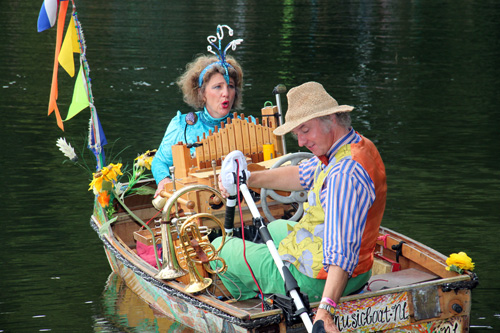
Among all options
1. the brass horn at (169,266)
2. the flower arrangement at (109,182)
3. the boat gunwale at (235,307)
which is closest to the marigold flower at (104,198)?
the flower arrangement at (109,182)

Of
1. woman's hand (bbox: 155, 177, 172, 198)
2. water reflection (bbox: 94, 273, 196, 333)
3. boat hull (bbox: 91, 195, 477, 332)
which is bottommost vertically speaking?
water reflection (bbox: 94, 273, 196, 333)

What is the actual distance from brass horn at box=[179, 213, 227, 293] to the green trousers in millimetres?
110

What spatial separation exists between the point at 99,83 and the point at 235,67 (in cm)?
1178

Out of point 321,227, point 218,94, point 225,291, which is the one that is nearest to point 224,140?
point 218,94

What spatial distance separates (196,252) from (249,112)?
10.4 meters

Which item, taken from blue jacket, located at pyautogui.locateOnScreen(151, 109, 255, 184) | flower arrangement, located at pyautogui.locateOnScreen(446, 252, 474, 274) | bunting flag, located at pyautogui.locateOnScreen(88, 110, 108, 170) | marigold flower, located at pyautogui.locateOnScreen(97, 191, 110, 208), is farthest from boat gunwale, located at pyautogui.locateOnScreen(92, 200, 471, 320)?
bunting flag, located at pyautogui.locateOnScreen(88, 110, 108, 170)

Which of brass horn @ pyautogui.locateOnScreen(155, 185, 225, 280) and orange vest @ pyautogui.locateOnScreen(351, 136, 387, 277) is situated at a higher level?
orange vest @ pyautogui.locateOnScreen(351, 136, 387, 277)

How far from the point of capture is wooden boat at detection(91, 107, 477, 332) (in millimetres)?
5254

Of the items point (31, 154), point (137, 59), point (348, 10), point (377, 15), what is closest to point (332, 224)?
point (31, 154)

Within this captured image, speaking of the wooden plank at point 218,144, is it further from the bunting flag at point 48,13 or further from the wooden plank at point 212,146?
the bunting flag at point 48,13

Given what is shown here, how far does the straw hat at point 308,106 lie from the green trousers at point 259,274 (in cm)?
98

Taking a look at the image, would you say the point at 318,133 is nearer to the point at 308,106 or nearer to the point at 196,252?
the point at 308,106

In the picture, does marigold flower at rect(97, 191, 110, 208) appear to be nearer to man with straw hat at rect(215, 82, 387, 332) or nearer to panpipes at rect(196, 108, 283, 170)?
panpipes at rect(196, 108, 283, 170)

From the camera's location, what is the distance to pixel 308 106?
4.82 m
